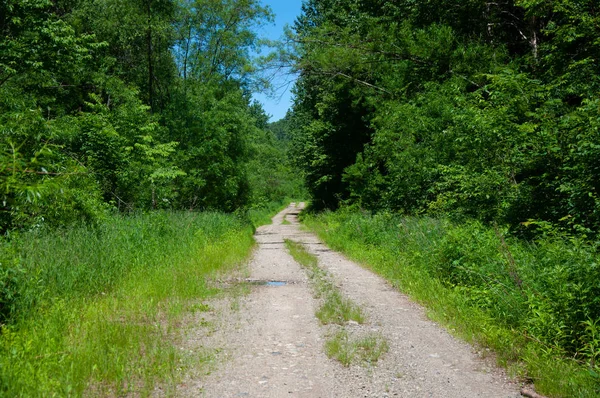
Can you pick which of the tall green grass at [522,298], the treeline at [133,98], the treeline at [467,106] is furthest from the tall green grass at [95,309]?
the treeline at [467,106]

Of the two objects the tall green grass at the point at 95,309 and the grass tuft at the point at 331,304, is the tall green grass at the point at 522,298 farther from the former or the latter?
the tall green grass at the point at 95,309

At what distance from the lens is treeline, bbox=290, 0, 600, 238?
920 cm

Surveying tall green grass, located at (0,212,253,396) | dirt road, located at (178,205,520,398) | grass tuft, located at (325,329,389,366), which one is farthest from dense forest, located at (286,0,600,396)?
tall green grass, located at (0,212,253,396)

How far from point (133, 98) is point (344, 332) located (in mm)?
16761

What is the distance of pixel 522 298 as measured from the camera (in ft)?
19.4

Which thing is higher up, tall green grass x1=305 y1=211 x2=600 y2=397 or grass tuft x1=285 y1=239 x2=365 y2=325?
tall green grass x1=305 y1=211 x2=600 y2=397

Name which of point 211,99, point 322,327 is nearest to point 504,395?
point 322,327

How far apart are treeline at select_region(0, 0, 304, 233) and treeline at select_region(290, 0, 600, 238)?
5.30 m

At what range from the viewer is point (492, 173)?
10.8 metres

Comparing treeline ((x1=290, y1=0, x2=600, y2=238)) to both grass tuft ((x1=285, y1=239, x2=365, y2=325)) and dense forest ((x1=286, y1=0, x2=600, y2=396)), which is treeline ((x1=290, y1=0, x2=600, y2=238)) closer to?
dense forest ((x1=286, y1=0, x2=600, y2=396))

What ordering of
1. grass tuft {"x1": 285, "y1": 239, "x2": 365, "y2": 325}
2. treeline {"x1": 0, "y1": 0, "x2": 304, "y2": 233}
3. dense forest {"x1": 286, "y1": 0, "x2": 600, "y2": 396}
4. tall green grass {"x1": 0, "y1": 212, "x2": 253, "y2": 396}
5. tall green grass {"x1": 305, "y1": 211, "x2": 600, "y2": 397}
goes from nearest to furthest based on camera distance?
tall green grass {"x1": 0, "y1": 212, "x2": 253, "y2": 396} < tall green grass {"x1": 305, "y1": 211, "x2": 600, "y2": 397} < dense forest {"x1": 286, "y1": 0, "x2": 600, "y2": 396} < grass tuft {"x1": 285, "y1": 239, "x2": 365, "y2": 325} < treeline {"x1": 0, "y1": 0, "x2": 304, "y2": 233}

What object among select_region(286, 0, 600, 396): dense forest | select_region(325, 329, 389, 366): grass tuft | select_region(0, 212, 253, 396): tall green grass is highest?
select_region(286, 0, 600, 396): dense forest

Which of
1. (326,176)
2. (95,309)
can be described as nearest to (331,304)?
(95,309)

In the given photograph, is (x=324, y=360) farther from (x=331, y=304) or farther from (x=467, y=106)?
(x=467, y=106)
